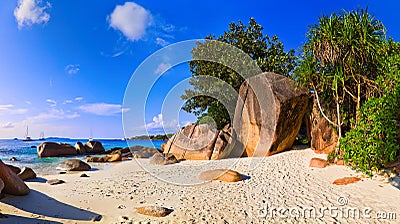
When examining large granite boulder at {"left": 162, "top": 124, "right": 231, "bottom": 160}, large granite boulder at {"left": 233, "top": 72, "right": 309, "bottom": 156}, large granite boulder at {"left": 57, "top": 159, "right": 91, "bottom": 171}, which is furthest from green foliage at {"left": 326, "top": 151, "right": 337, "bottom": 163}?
large granite boulder at {"left": 57, "top": 159, "right": 91, "bottom": 171}

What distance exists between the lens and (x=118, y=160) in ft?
57.5

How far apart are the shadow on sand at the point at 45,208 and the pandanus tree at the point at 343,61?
26.7ft

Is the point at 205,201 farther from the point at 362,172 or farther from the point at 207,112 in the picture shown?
the point at 207,112

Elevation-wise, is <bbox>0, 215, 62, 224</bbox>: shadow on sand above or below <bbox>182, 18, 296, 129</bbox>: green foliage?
below

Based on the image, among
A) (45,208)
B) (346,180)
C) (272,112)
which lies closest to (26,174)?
(45,208)

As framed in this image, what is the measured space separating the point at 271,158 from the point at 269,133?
3.90 ft

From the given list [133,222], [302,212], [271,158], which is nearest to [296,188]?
[302,212]

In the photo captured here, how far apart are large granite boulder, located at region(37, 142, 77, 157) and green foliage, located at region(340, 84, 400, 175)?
23.1 m

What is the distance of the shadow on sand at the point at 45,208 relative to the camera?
5014 millimetres

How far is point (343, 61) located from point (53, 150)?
23603 mm

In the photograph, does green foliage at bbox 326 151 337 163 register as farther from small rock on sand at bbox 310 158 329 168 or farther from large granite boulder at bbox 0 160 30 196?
large granite boulder at bbox 0 160 30 196

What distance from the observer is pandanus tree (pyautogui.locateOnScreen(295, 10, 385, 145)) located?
825 cm

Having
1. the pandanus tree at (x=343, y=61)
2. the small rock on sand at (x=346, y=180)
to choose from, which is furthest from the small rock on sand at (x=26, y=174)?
the pandanus tree at (x=343, y=61)

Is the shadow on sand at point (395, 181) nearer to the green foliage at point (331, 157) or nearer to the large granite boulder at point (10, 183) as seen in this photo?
the green foliage at point (331, 157)
